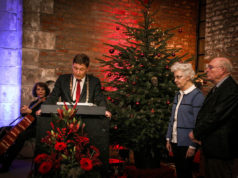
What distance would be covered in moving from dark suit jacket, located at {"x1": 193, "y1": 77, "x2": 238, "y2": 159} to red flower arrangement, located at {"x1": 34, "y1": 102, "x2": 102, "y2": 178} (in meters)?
0.97

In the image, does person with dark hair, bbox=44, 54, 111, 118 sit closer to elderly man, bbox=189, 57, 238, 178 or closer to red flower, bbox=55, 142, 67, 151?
red flower, bbox=55, 142, 67, 151

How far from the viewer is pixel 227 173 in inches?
92.6

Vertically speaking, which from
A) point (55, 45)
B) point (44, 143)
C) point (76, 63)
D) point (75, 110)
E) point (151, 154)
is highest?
point (55, 45)

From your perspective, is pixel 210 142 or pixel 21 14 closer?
pixel 210 142

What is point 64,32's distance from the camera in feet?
16.9

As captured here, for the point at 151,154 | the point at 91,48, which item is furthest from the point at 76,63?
the point at 91,48

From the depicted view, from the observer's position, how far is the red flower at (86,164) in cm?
214

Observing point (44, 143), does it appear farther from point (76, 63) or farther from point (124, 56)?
point (124, 56)

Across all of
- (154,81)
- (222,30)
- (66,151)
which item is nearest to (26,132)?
(154,81)

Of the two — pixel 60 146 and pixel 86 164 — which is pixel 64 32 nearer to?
pixel 60 146

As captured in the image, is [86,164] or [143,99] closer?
[86,164]

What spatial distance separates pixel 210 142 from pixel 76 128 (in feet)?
3.87

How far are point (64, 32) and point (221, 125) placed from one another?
369 centimetres

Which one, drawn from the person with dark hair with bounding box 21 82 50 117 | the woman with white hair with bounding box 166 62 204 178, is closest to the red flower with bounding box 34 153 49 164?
the woman with white hair with bounding box 166 62 204 178
